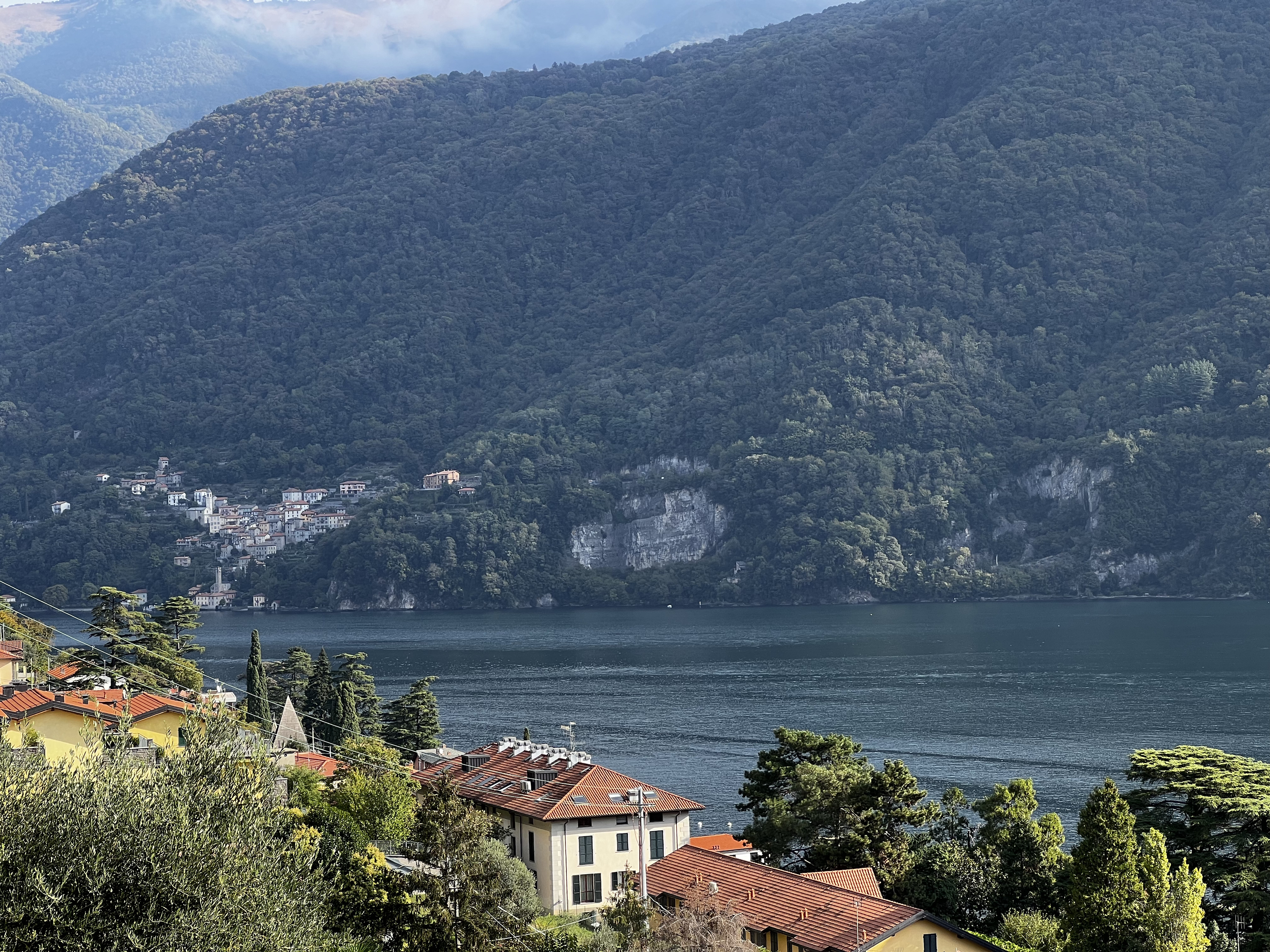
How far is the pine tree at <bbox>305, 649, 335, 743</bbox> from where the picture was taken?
65375 mm

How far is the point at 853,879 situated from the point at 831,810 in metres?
4.53

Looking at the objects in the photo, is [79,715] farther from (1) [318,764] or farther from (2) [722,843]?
(2) [722,843]

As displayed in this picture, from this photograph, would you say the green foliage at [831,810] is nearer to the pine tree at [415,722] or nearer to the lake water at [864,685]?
the lake water at [864,685]

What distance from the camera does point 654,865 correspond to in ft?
130

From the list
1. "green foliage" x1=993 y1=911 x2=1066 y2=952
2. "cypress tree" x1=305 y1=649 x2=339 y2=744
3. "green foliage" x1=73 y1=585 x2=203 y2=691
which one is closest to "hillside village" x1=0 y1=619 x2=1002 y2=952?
"green foliage" x1=73 y1=585 x2=203 y2=691

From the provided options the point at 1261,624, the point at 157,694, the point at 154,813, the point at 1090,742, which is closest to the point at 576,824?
the point at 157,694

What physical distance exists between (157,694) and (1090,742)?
50030 millimetres

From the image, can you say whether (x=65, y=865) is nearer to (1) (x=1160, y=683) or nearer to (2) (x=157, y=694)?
(2) (x=157, y=694)

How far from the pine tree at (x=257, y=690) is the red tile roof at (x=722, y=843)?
1847 centimetres

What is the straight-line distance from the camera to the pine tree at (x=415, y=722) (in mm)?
65188

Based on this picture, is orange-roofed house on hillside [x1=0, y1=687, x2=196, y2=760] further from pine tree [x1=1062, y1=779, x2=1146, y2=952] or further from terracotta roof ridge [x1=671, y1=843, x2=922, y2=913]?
pine tree [x1=1062, y1=779, x2=1146, y2=952]

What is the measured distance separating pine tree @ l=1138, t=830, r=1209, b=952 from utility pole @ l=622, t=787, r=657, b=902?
32.3ft

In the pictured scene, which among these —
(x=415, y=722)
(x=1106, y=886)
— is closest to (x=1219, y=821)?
(x=1106, y=886)

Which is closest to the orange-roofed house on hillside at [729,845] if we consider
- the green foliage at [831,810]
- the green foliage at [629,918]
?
the green foliage at [831,810]
